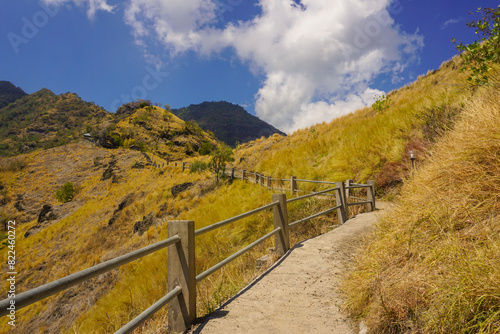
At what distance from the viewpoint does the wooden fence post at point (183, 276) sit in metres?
3.12

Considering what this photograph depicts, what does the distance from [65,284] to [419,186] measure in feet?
12.9

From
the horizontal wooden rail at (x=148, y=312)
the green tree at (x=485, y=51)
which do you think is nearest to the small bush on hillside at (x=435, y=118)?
→ the green tree at (x=485, y=51)

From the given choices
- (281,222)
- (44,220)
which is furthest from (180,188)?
(44,220)

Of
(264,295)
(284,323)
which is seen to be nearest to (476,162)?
(284,323)

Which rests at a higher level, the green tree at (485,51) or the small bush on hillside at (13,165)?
the small bush on hillside at (13,165)

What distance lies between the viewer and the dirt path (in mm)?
3049

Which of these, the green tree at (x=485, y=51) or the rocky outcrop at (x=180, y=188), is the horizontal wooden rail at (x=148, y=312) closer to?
the green tree at (x=485, y=51)

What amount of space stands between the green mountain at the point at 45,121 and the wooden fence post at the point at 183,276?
5402 inches

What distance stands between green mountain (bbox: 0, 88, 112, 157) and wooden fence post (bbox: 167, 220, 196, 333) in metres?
137

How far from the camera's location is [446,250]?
2.41m

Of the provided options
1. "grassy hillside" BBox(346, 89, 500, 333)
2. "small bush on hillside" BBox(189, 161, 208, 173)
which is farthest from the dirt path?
"small bush on hillside" BBox(189, 161, 208, 173)

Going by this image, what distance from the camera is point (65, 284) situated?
1.85 meters

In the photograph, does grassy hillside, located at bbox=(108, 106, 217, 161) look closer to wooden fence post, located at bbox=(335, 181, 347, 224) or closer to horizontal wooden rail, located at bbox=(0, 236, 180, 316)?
wooden fence post, located at bbox=(335, 181, 347, 224)

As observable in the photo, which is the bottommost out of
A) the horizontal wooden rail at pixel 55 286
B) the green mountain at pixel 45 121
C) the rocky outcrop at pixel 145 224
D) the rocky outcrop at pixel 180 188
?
the rocky outcrop at pixel 145 224
